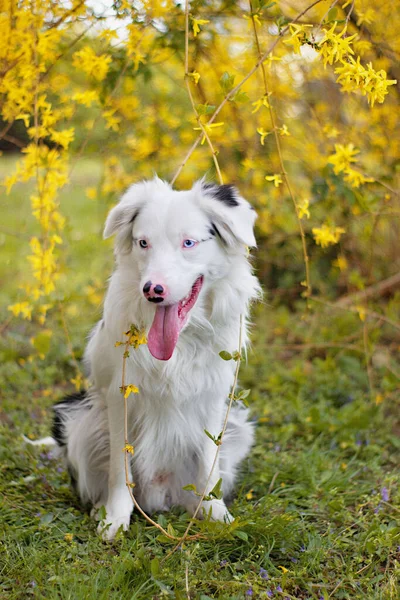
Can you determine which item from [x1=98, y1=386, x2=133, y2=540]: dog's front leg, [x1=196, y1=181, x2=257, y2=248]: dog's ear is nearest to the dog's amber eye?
[x1=196, y1=181, x2=257, y2=248]: dog's ear

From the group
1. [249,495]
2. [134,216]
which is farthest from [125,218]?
[249,495]

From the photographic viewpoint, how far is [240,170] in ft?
16.9

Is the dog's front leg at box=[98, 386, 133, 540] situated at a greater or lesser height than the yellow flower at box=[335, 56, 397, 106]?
lesser

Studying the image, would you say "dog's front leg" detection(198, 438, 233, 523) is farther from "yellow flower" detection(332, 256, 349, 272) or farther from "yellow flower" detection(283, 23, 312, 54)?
"yellow flower" detection(332, 256, 349, 272)

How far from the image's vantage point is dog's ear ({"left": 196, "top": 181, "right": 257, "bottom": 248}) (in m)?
2.52

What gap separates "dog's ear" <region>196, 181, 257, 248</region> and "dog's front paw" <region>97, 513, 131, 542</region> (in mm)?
1215

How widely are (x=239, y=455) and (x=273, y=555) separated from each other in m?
0.66

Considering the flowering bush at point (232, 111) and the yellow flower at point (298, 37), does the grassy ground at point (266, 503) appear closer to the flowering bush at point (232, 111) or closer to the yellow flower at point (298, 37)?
the flowering bush at point (232, 111)

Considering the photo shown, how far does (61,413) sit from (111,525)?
2.28 feet

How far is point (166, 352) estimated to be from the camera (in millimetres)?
2465

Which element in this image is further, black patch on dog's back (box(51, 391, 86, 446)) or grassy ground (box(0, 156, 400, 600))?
black patch on dog's back (box(51, 391, 86, 446))

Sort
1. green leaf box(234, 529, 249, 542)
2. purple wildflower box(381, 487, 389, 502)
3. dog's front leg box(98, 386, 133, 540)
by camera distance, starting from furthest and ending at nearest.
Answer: purple wildflower box(381, 487, 389, 502)
dog's front leg box(98, 386, 133, 540)
green leaf box(234, 529, 249, 542)

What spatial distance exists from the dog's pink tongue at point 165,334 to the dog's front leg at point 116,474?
1.27ft

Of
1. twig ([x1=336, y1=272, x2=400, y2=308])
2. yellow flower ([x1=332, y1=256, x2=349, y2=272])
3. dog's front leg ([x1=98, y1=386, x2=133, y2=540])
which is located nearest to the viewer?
dog's front leg ([x1=98, y1=386, x2=133, y2=540])
